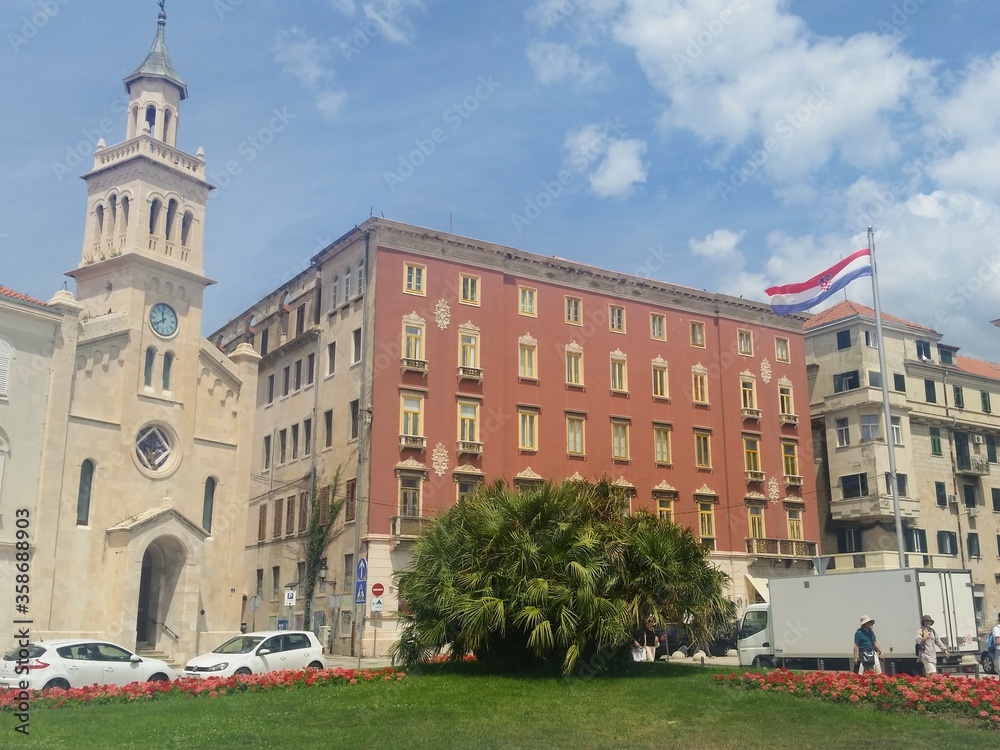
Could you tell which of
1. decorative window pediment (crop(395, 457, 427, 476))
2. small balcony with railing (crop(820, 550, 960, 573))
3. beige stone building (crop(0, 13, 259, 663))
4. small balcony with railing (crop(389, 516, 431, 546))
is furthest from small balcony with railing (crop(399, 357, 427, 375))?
small balcony with railing (crop(820, 550, 960, 573))

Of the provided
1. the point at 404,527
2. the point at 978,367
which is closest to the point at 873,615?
the point at 404,527

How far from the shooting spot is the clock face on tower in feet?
125

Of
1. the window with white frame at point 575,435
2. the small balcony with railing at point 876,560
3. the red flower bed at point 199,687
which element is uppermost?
the window with white frame at point 575,435

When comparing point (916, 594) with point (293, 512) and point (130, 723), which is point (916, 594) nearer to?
point (130, 723)

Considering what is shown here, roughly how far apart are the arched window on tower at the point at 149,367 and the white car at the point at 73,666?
15327 mm

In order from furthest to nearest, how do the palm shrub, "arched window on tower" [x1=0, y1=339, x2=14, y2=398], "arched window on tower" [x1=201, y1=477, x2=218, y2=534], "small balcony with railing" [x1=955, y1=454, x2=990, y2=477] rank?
1. "small balcony with railing" [x1=955, y1=454, x2=990, y2=477]
2. "arched window on tower" [x1=201, y1=477, x2=218, y2=534]
3. "arched window on tower" [x1=0, y1=339, x2=14, y2=398]
4. the palm shrub

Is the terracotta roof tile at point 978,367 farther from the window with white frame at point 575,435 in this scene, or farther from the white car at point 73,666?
the white car at point 73,666

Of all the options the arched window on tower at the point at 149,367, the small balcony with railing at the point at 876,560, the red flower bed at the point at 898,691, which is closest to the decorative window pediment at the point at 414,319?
the arched window on tower at the point at 149,367

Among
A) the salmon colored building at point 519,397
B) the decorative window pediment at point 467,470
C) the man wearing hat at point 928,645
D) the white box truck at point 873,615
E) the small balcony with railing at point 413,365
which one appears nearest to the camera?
the man wearing hat at point 928,645

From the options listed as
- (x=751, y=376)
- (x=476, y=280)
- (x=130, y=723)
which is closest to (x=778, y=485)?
(x=751, y=376)

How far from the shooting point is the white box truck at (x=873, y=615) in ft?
82.0

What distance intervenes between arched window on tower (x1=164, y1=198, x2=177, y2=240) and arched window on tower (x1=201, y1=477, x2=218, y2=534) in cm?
1015

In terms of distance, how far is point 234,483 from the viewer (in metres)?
39.8

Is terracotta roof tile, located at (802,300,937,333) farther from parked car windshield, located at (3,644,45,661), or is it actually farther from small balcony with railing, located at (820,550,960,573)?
parked car windshield, located at (3,644,45,661)
